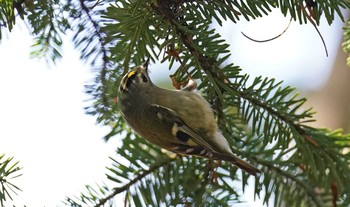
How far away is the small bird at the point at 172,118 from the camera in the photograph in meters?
1.54

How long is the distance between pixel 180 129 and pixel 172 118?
0.15 feet

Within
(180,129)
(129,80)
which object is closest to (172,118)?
(180,129)

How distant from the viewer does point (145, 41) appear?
4.31ft

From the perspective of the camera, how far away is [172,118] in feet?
5.99

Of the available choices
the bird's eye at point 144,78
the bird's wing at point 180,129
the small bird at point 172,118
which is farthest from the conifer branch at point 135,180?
the bird's eye at point 144,78

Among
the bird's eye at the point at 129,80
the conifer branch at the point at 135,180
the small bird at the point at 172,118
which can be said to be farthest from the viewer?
the bird's eye at the point at 129,80

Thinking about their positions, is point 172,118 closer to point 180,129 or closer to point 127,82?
point 180,129

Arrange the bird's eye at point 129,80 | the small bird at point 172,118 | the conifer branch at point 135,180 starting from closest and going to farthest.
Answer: the conifer branch at point 135,180 < the small bird at point 172,118 < the bird's eye at point 129,80

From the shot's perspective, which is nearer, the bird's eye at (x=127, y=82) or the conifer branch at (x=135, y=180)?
the conifer branch at (x=135, y=180)

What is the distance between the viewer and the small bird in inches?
60.5

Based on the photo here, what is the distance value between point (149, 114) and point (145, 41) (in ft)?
1.81

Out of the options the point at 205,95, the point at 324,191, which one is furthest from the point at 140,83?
the point at 324,191

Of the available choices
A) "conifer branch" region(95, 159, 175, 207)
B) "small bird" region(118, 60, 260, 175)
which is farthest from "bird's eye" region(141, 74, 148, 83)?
"conifer branch" region(95, 159, 175, 207)

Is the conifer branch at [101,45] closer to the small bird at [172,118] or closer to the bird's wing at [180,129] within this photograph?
the small bird at [172,118]
